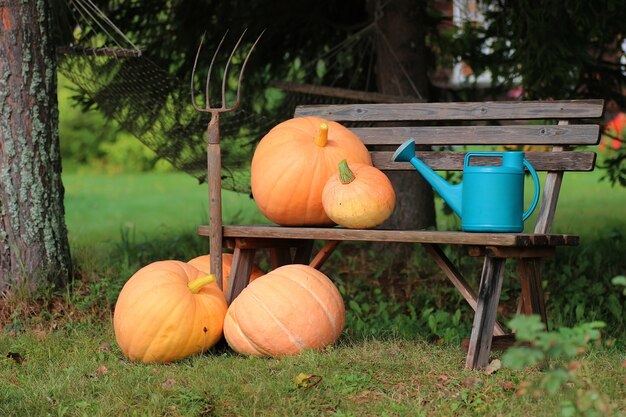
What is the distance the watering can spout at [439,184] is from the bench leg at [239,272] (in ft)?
2.64

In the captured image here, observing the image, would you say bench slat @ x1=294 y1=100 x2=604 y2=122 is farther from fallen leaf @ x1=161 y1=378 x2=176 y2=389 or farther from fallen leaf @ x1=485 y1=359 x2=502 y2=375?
fallen leaf @ x1=161 y1=378 x2=176 y2=389

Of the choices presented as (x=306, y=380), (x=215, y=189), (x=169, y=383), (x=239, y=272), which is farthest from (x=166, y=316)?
(x=306, y=380)

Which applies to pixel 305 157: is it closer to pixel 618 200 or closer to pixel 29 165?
pixel 29 165

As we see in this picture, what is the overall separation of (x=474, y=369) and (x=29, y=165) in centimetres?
Result: 256

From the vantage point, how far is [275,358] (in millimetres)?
3896

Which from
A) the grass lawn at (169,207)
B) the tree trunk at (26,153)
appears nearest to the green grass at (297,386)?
the tree trunk at (26,153)

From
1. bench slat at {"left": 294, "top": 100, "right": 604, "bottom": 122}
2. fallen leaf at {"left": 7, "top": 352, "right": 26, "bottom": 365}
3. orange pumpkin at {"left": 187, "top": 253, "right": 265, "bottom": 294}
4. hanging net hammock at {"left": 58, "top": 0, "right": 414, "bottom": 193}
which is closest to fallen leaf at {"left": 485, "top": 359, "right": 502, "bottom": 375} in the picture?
bench slat at {"left": 294, "top": 100, "right": 604, "bottom": 122}

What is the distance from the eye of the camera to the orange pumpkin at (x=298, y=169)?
4.26 meters

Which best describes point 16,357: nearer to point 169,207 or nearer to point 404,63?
point 404,63

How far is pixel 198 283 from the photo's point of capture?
405 cm

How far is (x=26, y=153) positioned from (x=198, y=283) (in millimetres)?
1439

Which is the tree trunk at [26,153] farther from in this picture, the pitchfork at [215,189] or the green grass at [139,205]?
the green grass at [139,205]

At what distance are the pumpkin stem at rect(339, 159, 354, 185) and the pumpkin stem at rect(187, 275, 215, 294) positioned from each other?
→ 673 millimetres

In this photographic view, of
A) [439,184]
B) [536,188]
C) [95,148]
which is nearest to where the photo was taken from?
[536,188]
